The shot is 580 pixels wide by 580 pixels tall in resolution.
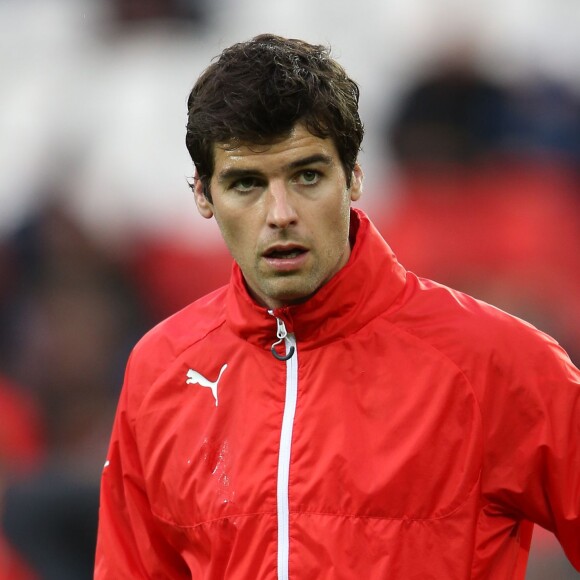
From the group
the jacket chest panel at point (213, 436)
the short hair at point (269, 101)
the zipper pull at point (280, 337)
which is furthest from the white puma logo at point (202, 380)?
the short hair at point (269, 101)

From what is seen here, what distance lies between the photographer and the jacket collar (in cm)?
190

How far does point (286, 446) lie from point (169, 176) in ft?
7.65

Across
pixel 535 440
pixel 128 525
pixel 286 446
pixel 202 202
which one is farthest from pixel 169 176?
pixel 535 440

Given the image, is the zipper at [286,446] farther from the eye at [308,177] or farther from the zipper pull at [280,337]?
the eye at [308,177]

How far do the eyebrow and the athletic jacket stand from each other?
0.14 m

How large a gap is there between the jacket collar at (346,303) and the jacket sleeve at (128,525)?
1.07 feet

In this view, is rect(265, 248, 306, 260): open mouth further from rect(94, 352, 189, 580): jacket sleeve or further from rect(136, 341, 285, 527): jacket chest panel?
rect(94, 352, 189, 580): jacket sleeve

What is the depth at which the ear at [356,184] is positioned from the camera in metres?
2.01

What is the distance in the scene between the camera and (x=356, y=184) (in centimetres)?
203

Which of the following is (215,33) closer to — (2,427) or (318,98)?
(2,427)

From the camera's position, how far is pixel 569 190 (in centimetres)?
370

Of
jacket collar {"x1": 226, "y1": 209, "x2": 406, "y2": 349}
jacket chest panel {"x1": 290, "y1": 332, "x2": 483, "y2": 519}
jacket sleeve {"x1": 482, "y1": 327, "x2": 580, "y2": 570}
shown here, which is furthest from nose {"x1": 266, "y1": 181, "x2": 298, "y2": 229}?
jacket sleeve {"x1": 482, "y1": 327, "x2": 580, "y2": 570}

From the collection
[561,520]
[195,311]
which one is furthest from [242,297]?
[561,520]

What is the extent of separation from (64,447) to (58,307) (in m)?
0.54
